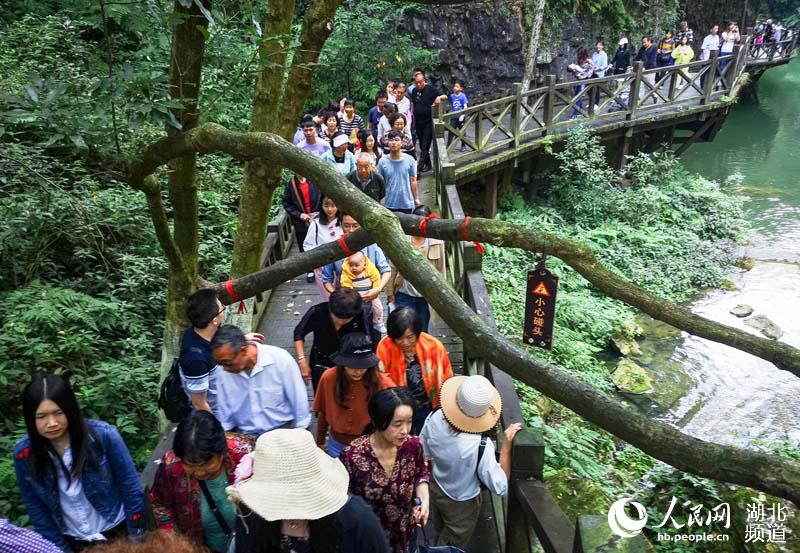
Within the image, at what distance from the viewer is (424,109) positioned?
39.1 ft

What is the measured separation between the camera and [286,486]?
2.33 meters

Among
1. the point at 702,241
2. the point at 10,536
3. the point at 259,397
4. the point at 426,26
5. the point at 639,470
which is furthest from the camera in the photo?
the point at 426,26

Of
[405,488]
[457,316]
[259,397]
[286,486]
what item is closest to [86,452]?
[259,397]

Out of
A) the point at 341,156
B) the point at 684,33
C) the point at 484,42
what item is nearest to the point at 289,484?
the point at 341,156

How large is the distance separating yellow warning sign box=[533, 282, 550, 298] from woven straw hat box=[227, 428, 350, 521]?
202 centimetres

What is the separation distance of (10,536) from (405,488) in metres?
1.62

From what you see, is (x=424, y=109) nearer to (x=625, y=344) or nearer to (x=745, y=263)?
(x=625, y=344)

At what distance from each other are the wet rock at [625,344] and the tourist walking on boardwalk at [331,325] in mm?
7411

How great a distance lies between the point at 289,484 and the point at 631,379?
330 inches

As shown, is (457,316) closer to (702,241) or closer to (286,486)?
(286,486)

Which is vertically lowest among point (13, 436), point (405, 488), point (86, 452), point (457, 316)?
point (13, 436)

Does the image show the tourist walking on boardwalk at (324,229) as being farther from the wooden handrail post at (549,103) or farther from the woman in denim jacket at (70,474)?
the wooden handrail post at (549,103)

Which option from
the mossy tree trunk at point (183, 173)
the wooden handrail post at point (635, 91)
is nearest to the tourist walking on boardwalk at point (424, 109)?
the wooden handrail post at point (635, 91)

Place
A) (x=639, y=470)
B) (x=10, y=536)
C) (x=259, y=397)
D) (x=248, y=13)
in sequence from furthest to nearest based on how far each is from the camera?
(x=639, y=470), (x=248, y=13), (x=259, y=397), (x=10, y=536)
